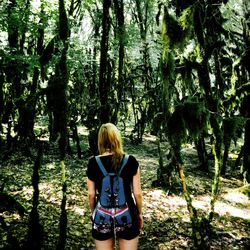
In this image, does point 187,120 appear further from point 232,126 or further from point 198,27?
point 198,27

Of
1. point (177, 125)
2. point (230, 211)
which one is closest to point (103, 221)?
point (177, 125)

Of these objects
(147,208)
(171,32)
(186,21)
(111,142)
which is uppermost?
(186,21)

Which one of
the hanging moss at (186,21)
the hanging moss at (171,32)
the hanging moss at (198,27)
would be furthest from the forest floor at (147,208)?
the hanging moss at (198,27)

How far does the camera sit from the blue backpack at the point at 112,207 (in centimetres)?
320

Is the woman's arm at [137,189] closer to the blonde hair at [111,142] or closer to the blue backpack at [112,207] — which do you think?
the blue backpack at [112,207]

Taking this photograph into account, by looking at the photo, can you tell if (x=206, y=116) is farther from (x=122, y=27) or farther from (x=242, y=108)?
(x=122, y=27)

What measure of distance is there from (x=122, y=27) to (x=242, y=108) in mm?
10062

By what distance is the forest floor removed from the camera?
18.5ft


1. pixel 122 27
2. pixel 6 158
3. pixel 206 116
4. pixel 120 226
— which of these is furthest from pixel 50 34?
pixel 120 226

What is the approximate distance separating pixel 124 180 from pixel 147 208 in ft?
14.9

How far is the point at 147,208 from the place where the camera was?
24.7 ft

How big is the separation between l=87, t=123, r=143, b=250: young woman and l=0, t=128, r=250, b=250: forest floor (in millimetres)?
1441

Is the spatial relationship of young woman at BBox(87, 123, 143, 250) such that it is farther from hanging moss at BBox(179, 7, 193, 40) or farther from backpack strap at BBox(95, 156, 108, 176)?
hanging moss at BBox(179, 7, 193, 40)

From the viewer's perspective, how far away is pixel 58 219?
6.35 metres
